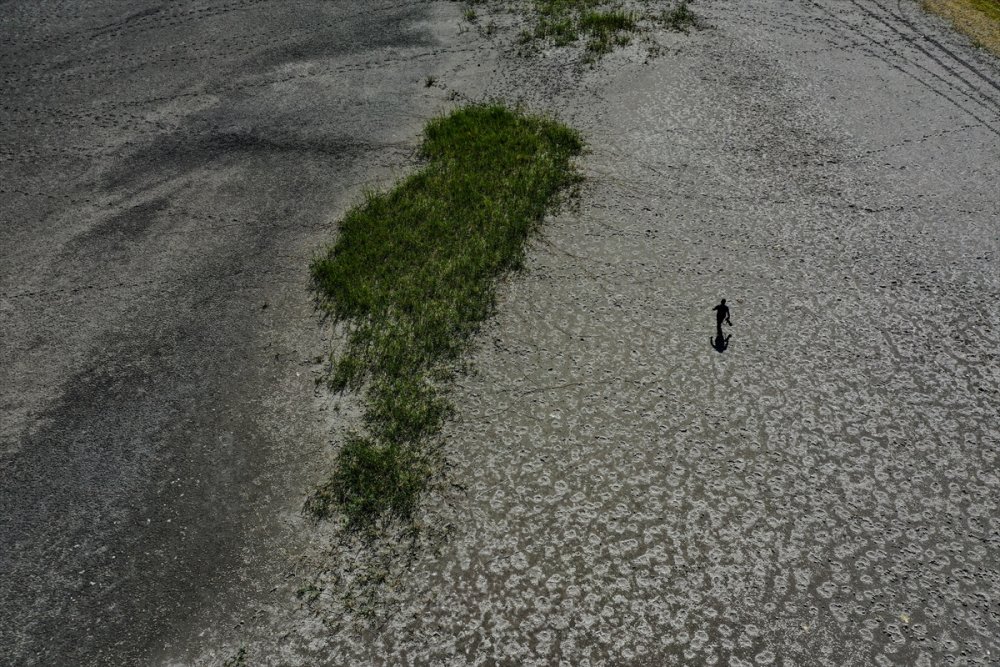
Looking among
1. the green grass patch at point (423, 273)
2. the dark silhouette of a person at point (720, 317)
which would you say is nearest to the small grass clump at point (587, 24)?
the green grass patch at point (423, 273)

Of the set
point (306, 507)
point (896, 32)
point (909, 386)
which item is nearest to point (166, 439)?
point (306, 507)

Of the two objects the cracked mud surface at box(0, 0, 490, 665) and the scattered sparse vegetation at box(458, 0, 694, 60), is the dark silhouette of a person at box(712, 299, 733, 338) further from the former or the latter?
the scattered sparse vegetation at box(458, 0, 694, 60)

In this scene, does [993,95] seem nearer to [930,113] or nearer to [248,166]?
[930,113]

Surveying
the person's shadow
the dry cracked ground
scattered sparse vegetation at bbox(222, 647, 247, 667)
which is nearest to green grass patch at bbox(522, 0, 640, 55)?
the dry cracked ground

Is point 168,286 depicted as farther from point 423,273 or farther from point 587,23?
point 587,23

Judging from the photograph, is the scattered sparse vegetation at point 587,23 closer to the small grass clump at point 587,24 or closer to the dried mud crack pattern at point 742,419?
the small grass clump at point 587,24
